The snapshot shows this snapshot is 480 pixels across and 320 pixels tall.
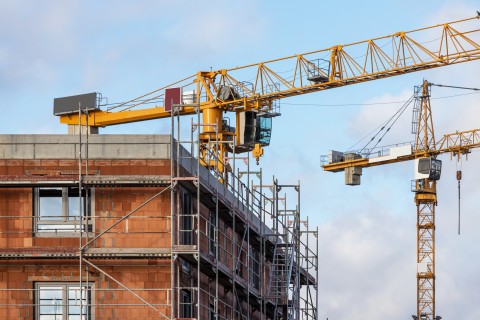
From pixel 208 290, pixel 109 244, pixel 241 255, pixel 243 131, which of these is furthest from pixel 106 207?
pixel 243 131

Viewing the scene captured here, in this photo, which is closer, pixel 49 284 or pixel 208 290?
pixel 49 284

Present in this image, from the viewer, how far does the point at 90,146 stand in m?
57.7

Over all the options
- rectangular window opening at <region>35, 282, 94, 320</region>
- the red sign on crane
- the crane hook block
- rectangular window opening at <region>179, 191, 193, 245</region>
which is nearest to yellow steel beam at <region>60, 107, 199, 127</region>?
the crane hook block

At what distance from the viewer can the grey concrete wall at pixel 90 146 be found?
57594 millimetres

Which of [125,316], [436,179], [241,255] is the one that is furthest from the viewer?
[436,179]

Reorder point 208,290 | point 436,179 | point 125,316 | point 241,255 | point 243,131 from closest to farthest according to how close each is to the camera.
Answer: point 125,316, point 208,290, point 241,255, point 243,131, point 436,179

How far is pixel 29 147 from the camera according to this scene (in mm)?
57781

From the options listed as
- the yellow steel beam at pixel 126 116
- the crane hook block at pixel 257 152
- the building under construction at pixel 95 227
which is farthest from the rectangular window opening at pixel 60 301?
the crane hook block at pixel 257 152

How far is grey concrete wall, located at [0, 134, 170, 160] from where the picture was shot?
57594mm

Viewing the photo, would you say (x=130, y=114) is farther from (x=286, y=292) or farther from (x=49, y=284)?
(x=49, y=284)

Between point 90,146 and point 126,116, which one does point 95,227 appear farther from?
point 126,116

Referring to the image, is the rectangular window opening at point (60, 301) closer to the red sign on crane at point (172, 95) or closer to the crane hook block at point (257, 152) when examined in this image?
the red sign on crane at point (172, 95)

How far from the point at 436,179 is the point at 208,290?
413 ft

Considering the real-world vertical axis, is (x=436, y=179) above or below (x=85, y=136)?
above
